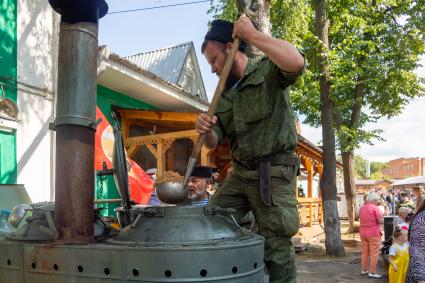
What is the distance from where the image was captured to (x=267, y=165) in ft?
8.35

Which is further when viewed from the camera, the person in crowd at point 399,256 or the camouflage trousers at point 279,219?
the person in crowd at point 399,256

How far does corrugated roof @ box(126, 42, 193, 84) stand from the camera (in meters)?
16.4

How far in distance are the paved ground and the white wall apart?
5386 mm

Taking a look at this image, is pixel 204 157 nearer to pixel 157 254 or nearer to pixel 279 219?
pixel 279 219

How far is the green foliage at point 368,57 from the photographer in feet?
50.0

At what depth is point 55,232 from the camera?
84.1 inches

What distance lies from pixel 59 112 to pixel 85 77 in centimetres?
23

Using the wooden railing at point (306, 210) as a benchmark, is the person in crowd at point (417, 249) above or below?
above

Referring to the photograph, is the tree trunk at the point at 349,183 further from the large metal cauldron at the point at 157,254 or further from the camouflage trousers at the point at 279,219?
the large metal cauldron at the point at 157,254

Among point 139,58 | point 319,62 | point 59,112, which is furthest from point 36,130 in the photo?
point 139,58

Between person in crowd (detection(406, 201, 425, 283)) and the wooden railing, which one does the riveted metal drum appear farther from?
the wooden railing

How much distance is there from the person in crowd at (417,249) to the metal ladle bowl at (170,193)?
2.48m

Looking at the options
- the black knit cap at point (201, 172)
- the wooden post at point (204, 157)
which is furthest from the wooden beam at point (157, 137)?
the black knit cap at point (201, 172)

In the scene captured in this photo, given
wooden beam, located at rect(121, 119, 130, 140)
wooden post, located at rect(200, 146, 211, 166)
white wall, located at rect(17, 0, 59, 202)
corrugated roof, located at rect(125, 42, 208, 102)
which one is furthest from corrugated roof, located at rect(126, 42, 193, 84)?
white wall, located at rect(17, 0, 59, 202)
